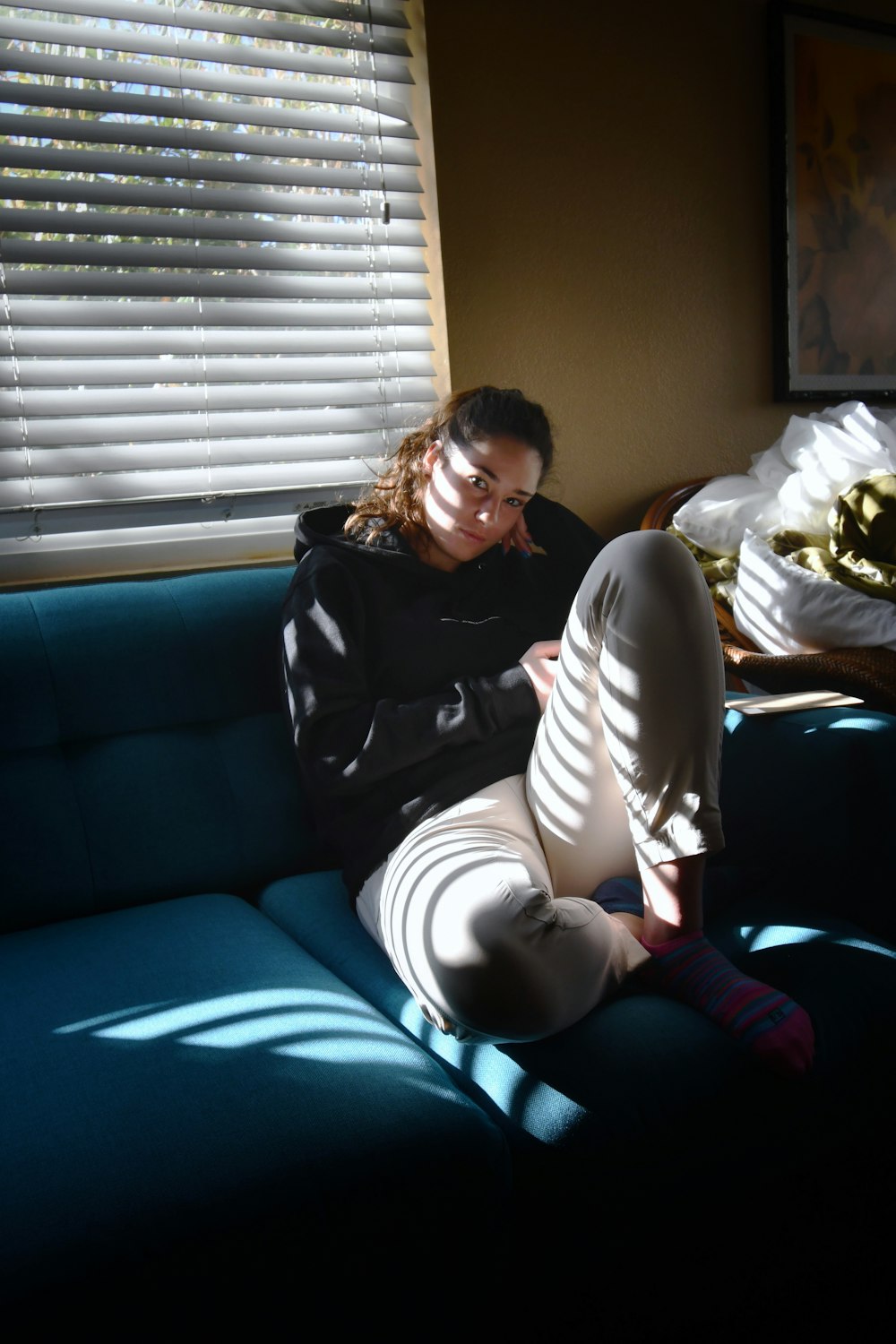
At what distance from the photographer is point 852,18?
101 inches

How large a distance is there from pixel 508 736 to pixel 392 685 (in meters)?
0.20

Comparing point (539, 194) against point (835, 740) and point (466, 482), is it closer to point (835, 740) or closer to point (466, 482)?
point (466, 482)

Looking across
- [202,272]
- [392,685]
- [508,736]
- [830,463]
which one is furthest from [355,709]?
[830,463]

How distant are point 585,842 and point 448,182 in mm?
1462

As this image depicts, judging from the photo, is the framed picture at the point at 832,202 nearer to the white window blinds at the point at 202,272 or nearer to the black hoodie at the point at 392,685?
the white window blinds at the point at 202,272

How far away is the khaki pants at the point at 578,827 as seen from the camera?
1.08 m

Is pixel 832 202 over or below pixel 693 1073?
over

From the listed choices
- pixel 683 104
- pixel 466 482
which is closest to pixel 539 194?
pixel 683 104

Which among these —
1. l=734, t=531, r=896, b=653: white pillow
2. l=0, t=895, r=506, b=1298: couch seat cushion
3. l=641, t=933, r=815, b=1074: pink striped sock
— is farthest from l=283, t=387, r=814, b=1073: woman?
l=734, t=531, r=896, b=653: white pillow

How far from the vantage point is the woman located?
111cm

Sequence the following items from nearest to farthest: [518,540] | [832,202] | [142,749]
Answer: [142,749]
[518,540]
[832,202]

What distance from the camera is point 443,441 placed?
5.44ft

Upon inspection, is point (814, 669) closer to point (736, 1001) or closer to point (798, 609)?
point (798, 609)

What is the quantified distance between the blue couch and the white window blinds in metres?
0.34
